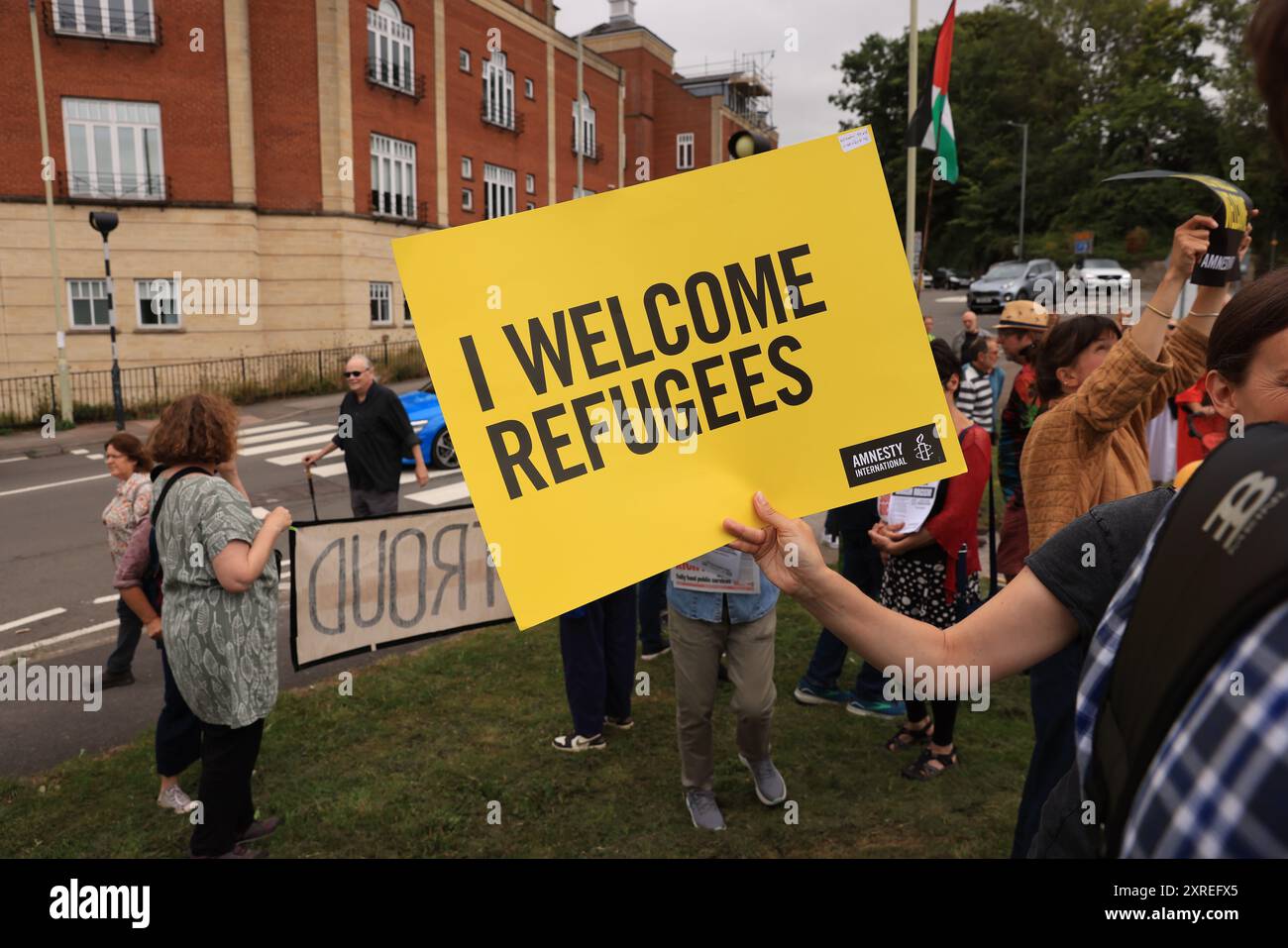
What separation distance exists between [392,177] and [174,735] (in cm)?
2932

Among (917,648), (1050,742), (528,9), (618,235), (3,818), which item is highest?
(528,9)

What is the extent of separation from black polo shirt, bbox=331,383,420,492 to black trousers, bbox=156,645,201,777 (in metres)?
3.92

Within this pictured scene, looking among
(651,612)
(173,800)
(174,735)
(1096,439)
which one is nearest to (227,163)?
(651,612)

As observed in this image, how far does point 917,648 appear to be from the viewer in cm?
173

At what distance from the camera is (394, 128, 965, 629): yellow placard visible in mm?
1951

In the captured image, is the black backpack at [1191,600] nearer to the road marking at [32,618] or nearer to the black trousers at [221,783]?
the black trousers at [221,783]

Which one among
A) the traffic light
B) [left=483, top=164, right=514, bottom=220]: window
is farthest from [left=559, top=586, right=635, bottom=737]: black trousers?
[left=483, top=164, right=514, bottom=220]: window

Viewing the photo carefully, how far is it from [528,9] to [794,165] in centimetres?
4074

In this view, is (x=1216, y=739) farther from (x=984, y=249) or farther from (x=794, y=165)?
(x=984, y=249)

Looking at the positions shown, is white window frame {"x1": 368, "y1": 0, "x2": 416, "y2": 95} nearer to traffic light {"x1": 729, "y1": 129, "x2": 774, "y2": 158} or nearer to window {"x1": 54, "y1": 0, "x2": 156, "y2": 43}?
window {"x1": 54, "y1": 0, "x2": 156, "y2": 43}

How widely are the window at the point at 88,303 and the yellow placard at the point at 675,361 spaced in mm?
27164

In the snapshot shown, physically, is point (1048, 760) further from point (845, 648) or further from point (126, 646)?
point (126, 646)

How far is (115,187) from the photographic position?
24750 mm
